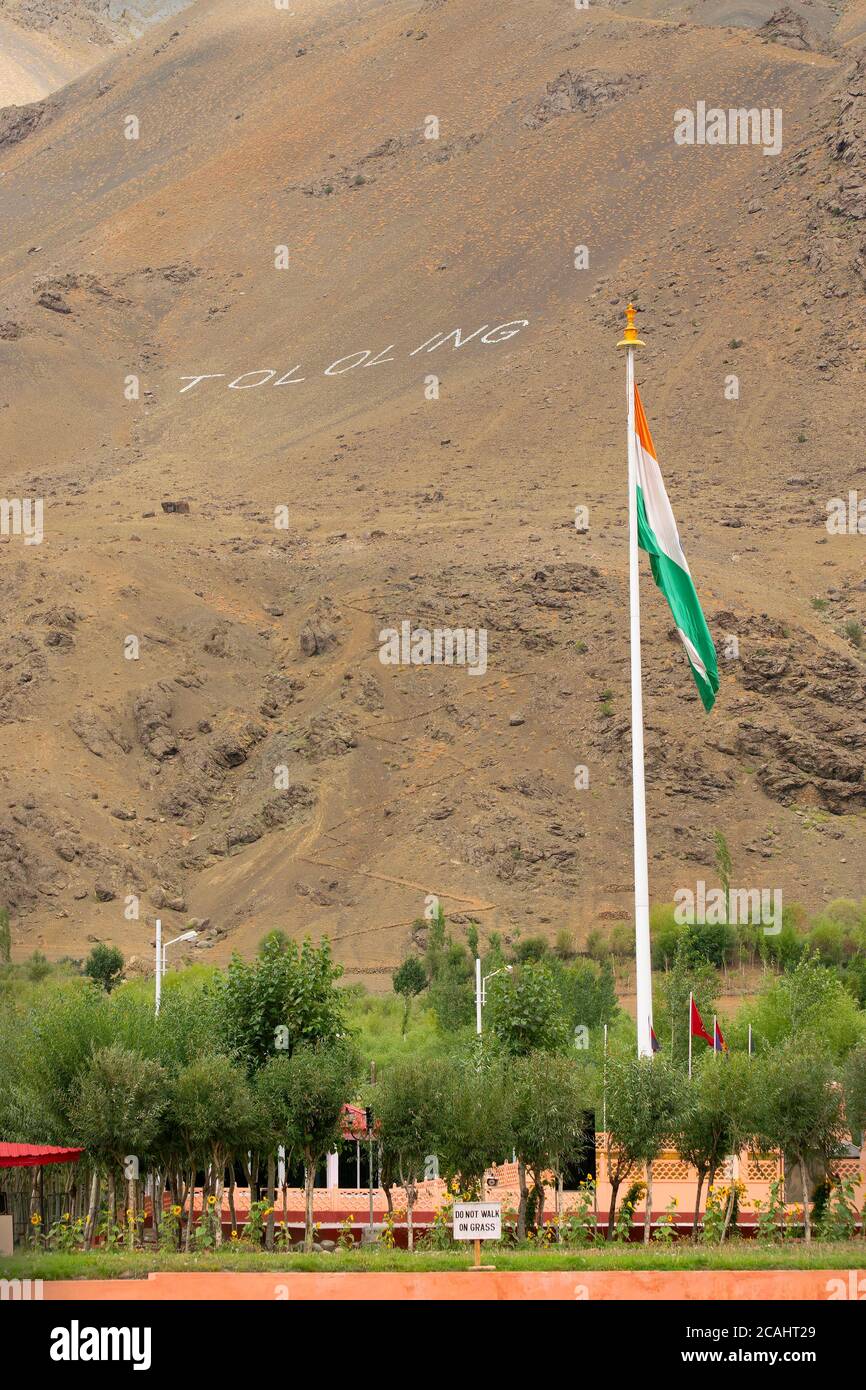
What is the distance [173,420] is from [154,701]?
34.5 metres

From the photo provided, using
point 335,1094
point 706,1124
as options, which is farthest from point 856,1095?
point 335,1094

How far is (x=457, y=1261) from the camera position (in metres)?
22.2

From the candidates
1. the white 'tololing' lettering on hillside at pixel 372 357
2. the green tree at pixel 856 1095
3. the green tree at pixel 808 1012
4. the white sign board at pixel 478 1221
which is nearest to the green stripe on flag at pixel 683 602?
the green tree at pixel 856 1095

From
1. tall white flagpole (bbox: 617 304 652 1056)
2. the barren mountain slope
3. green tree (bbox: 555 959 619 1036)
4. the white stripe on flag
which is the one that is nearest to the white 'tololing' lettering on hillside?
the barren mountain slope

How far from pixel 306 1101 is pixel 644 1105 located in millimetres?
5173

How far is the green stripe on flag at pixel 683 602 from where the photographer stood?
26.9 metres

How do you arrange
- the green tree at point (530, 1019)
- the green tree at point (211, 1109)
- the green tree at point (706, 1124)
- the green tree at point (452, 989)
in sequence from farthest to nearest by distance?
the green tree at point (452, 989) < the green tree at point (530, 1019) < the green tree at point (211, 1109) < the green tree at point (706, 1124)

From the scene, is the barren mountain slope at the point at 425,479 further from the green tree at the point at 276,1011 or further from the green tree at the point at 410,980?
the green tree at the point at 276,1011

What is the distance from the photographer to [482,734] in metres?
76.4

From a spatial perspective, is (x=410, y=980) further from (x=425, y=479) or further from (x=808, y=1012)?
(x=425, y=479)

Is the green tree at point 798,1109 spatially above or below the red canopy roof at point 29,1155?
above

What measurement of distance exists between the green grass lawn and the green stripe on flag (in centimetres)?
686

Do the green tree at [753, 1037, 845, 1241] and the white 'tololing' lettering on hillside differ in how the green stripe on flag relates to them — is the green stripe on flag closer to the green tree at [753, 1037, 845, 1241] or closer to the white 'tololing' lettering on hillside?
the green tree at [753, 1037, 845, 1241]

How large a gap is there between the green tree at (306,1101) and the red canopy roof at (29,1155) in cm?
464
